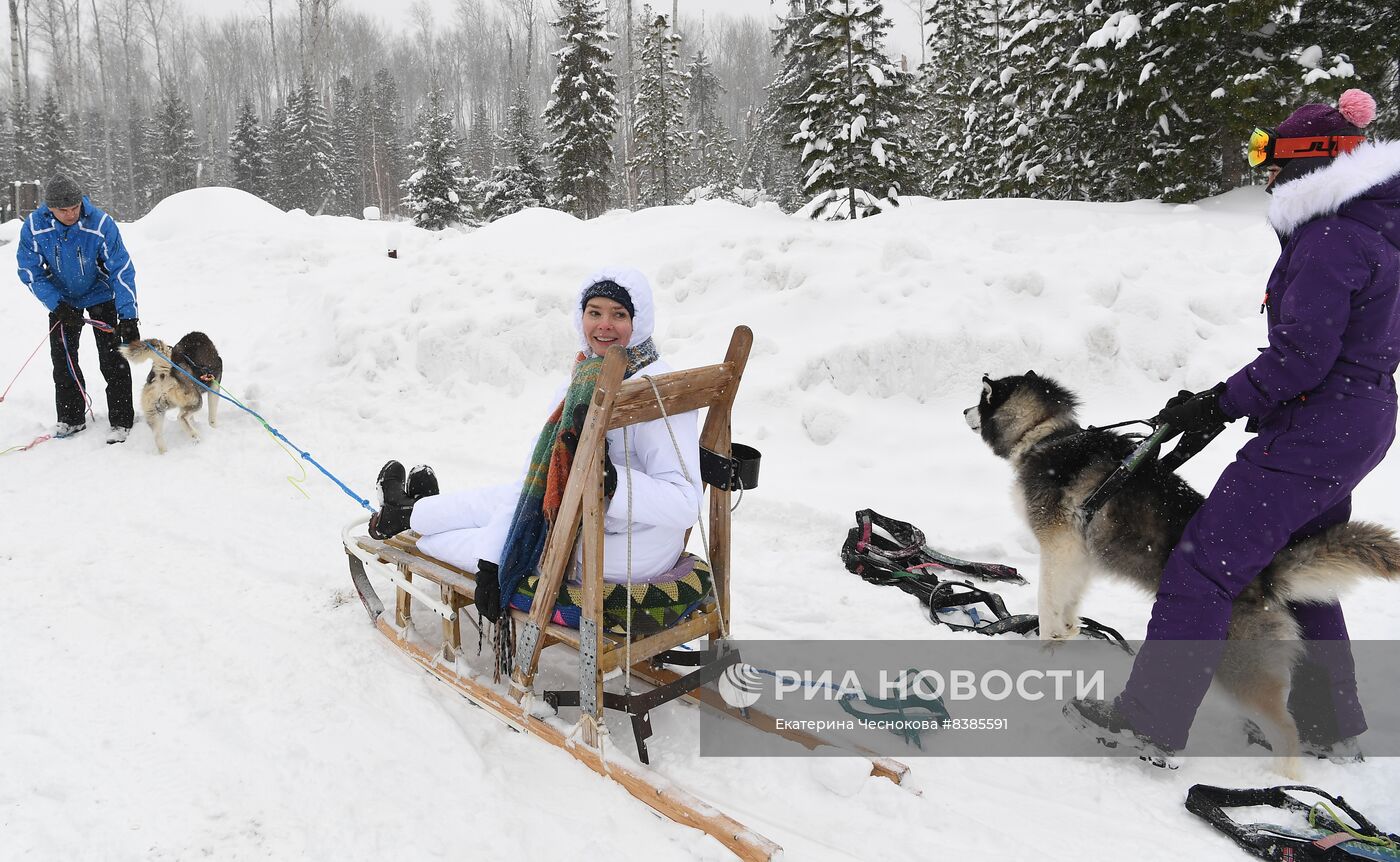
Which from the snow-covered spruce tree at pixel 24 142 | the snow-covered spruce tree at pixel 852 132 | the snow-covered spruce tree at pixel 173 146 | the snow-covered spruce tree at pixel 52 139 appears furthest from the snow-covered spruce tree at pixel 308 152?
the snow-covered spruce tree at pixel 852 132

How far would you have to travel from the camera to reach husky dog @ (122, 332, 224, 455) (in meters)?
6.77

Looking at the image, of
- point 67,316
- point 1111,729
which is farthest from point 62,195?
point 1111,729

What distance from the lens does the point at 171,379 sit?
684 cm

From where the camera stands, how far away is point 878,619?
4215mm

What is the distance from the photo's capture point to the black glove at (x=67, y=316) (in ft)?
22.3

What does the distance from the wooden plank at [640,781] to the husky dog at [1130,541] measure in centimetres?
190

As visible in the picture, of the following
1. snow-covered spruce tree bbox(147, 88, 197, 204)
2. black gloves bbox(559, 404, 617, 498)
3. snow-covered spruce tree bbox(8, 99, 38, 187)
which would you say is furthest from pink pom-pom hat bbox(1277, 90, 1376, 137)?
snow-covered spruce tree bbox(147, 88, 197, 204)

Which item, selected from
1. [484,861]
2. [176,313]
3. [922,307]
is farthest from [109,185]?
[484,861]

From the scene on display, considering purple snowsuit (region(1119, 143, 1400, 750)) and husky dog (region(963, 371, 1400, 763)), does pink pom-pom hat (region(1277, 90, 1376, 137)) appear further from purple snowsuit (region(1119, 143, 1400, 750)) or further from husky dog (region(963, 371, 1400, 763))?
husky dog (region(963, 371, 1400, 763))

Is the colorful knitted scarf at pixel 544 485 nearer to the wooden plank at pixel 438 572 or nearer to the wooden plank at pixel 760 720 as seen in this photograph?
the wooden plank at pixel 438 572

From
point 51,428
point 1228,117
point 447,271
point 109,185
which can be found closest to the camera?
point 51,428

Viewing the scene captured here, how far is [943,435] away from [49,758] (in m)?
5.86

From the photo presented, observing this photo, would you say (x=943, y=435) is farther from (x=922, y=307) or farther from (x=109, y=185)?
(x=109, y=185)

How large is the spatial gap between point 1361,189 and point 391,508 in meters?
3.98
